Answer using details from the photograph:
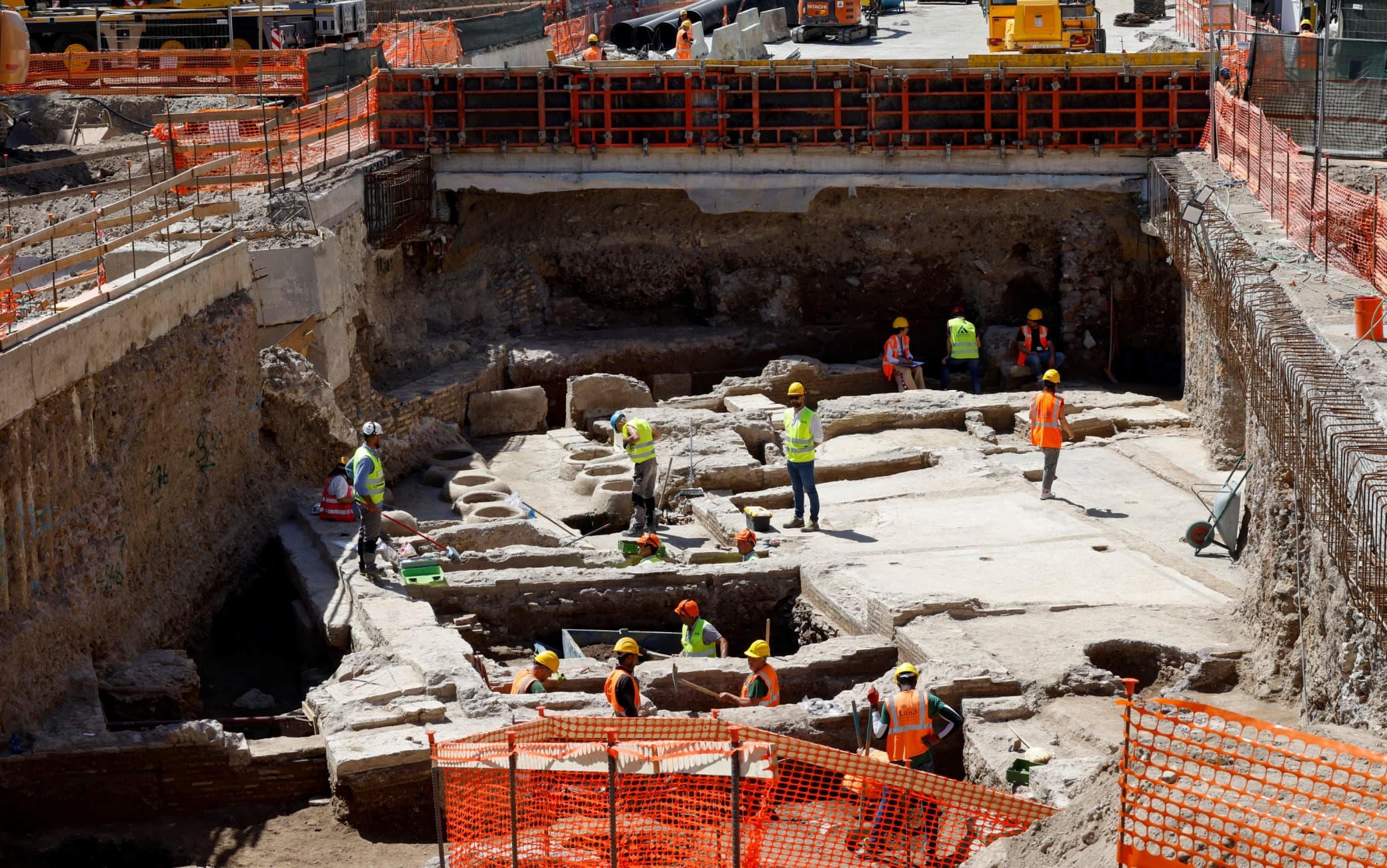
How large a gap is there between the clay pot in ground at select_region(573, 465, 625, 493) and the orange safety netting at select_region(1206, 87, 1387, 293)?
727cm

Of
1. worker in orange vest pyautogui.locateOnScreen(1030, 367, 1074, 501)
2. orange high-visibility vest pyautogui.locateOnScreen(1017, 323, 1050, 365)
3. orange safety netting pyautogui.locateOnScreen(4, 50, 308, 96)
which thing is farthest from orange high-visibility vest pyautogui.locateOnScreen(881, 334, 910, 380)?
orange safety netting pyautogui.locateOnScreen(4, 50, 308, 96)

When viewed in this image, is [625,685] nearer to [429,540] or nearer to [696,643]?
[696,643]

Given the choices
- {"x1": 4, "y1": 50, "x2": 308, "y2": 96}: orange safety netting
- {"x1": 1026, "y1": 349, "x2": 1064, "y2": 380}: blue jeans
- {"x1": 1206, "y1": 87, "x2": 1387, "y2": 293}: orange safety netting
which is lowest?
{"x1": 1026, "y1": 349, "x2": 1064, "y2": 380}: blue jeans

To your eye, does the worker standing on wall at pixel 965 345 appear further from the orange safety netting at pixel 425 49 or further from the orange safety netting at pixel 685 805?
→ the orange safety netting at pixel 685 805

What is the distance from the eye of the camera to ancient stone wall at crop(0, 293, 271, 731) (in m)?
12.0

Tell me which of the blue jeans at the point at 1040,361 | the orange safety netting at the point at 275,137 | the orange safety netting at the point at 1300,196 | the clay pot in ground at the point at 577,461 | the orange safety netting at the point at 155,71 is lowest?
the clay pot in ground at the point at 577,461

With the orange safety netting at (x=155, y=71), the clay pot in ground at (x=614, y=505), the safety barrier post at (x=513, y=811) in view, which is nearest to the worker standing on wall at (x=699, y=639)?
the safety barrier post at (x=513, y=811)

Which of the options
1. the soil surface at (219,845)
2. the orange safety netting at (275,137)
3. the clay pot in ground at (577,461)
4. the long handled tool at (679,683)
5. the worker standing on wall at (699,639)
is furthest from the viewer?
the orange safety netting at (275,137)

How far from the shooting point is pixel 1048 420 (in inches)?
638

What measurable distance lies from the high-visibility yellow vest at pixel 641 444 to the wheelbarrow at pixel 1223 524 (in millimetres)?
5022

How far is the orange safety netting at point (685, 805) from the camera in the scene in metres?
9.06

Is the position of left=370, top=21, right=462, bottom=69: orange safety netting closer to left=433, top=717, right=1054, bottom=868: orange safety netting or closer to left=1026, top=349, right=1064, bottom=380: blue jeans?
left=1026, top=349, right=1064, bottom=380: blue jeans

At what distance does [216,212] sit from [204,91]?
10.0 metres

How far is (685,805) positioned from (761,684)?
2.51 meters
